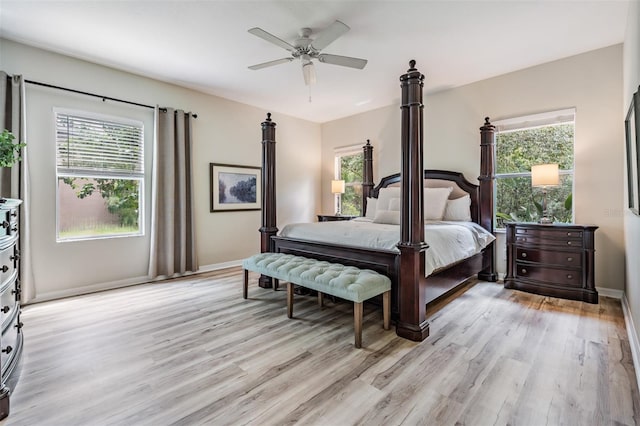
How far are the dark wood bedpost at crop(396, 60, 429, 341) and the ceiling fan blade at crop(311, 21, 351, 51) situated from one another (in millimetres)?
652

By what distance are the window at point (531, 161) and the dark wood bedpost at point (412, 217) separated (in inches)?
94.3

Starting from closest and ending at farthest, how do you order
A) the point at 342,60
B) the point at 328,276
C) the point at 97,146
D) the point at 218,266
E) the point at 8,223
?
the point at 8,223 < the point at 328,276 < the point at 342,60 < the point at 97,146 < the point at 218,266

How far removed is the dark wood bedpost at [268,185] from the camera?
382cm

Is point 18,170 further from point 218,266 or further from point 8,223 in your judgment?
point 218,266

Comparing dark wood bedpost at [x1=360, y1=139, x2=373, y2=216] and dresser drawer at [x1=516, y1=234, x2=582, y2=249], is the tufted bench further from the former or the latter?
dark wood bedpost at [x1=360, y1=139, x2=373, y2=216]

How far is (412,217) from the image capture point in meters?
2.47

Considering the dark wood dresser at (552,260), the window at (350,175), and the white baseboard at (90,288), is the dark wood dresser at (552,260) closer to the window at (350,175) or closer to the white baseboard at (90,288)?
the window at (350,175)

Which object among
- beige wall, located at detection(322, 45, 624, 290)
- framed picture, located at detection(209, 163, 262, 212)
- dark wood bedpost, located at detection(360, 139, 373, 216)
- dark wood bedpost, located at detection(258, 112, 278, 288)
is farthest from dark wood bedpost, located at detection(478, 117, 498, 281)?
framed picture, located at detection(209, 163, 262, 212)

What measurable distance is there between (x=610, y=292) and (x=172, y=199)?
549 centimetres

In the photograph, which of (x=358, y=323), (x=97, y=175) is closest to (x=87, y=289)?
(x=97, y=175)

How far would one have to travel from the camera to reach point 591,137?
3.54m

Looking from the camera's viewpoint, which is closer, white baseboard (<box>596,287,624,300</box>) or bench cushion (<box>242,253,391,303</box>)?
bench cushion (<box>242,253,391,303</box>)

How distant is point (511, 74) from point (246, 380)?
4682mm

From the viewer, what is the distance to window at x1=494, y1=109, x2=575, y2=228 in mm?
3779
